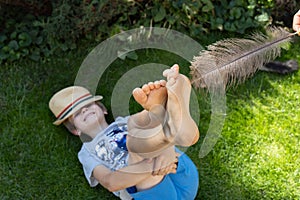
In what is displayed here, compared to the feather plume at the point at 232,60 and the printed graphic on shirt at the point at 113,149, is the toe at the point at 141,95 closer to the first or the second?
the feather plume at the point at 232,60

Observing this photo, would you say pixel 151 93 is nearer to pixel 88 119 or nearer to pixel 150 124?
pixel 150 124

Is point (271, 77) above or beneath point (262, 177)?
above

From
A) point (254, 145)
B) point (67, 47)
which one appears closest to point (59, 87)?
point (67, 47)

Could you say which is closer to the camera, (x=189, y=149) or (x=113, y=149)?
(x=113, y=149)

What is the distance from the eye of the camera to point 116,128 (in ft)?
7.90

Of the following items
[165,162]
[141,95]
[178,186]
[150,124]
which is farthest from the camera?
[178,186]

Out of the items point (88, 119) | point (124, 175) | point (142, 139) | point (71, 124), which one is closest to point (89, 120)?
point (88, 119)

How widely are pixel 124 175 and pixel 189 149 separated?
528mm

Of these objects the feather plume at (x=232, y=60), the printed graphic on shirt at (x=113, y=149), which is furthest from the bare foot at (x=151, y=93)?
the printed graphic on shirt at (x=113, y=149)

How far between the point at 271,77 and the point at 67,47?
1083 mm

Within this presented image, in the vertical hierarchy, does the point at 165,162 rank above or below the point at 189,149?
above

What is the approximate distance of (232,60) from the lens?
1.68m

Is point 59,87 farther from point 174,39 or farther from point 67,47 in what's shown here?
point 174,39

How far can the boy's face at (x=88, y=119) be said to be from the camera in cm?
246
